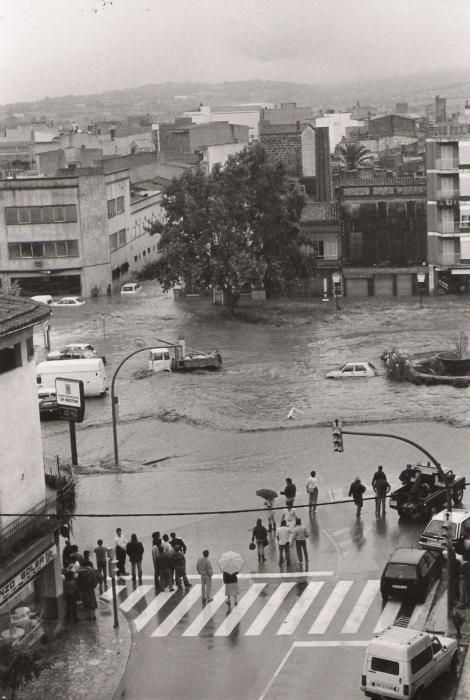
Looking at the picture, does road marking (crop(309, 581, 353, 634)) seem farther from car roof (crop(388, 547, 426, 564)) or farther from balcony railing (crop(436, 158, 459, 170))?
balcony railing (crop(436, 158, 459, 170))

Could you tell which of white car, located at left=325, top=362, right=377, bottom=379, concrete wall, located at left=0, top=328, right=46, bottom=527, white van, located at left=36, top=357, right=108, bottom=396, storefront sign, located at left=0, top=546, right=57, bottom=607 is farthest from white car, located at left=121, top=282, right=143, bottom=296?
storefront sign, located at left=0, top=546, right=57, bottom=607

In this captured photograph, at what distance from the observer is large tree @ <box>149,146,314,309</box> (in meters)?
84.1

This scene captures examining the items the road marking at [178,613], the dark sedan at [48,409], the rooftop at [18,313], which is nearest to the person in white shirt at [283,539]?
the road marking at [178,613]

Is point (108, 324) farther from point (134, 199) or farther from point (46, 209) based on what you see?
point (134, 199)

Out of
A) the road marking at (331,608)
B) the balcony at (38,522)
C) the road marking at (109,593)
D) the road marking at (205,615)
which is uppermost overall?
the balcony at (38,522)

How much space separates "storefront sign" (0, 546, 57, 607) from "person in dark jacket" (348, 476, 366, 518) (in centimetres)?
1077

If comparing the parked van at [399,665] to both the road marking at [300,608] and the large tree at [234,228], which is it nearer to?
the road marking at [300,608]

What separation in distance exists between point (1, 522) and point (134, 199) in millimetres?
89315

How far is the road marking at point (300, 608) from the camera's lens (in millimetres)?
28938

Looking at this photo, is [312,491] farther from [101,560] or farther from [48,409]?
[48,409]

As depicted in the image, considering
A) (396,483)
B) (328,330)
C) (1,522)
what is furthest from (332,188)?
(1,522)

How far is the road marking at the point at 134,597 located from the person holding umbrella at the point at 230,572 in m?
2.44

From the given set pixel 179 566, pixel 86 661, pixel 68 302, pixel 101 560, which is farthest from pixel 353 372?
pixel 86 661

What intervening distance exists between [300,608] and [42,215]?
223 feet
